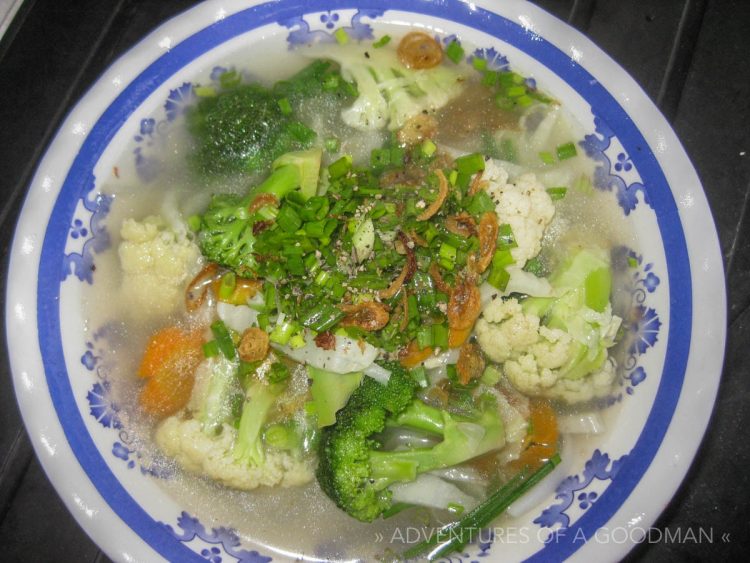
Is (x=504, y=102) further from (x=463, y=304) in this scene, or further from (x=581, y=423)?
(x=581, y=423)

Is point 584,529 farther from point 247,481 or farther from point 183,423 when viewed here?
point 183,423

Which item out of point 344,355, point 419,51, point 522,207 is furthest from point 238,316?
point 419,51

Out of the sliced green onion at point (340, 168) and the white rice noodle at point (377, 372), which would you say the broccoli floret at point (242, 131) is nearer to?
the sliced green onion at point (340, 168)

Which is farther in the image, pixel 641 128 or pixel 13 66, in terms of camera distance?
pixel 13 66

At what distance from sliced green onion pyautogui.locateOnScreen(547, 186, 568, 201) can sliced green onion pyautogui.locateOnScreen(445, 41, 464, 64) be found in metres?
0.61

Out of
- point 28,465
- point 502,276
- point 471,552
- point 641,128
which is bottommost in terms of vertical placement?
point 28,465

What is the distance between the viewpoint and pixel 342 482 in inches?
75.4

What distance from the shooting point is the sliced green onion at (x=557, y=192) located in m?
2.16

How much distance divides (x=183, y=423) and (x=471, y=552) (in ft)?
3.68

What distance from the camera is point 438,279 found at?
1959 millimetres

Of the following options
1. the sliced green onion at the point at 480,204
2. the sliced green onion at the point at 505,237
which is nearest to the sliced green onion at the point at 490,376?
the sliced green onion at the point at 505,237

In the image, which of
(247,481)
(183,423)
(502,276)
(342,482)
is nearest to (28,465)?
(183,423)

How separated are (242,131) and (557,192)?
1197 mm

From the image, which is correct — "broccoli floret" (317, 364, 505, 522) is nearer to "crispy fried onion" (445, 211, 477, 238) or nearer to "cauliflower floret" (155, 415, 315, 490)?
"cauliflower floret" (155, 415, 315, 490)
